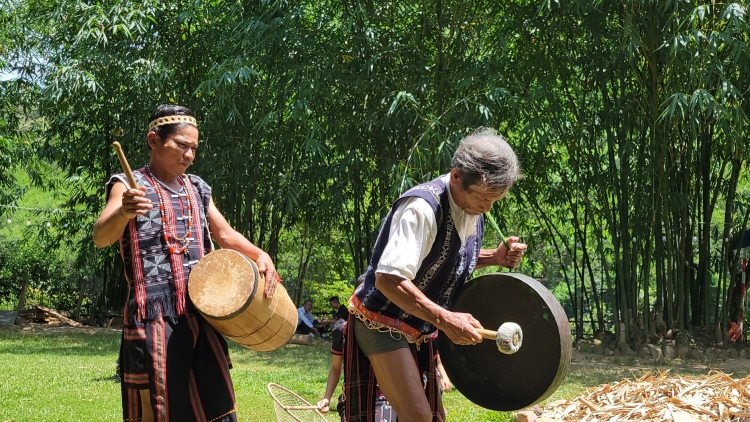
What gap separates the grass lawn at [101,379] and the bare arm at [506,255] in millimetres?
2335

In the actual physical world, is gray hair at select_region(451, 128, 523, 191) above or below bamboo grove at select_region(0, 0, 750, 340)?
below

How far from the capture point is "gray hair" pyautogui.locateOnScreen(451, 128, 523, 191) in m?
2.59

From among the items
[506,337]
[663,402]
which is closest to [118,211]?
[506,337]

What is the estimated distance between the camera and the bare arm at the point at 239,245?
9.30 ft

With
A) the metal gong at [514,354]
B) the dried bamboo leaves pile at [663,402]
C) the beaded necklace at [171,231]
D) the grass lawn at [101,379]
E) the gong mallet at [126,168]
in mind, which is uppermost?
the gong mallet at [126,168]

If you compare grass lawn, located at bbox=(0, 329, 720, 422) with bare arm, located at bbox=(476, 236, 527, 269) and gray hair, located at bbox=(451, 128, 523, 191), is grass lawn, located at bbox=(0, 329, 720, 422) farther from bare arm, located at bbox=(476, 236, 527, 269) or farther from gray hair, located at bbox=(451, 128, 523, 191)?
gray hair, located at bbox=(451, 128, 523, 191)

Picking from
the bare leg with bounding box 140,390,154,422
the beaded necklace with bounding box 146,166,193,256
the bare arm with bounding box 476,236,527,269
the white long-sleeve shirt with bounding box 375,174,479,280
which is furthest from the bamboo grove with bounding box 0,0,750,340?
the bare leg with bounding box 140,390,154,422

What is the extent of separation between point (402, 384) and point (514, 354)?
1.36ft

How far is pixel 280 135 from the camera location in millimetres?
10805

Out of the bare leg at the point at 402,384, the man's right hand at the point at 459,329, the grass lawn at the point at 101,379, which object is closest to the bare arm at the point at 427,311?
the man's right hand at the point at 459,329

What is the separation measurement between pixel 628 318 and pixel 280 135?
4.84 meters

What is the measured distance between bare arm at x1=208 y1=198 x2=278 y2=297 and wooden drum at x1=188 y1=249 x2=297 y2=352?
0.23 ft

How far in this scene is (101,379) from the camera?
724 cm

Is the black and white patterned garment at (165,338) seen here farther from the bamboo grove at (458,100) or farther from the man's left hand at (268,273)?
the bamboo grove at (458,100)
